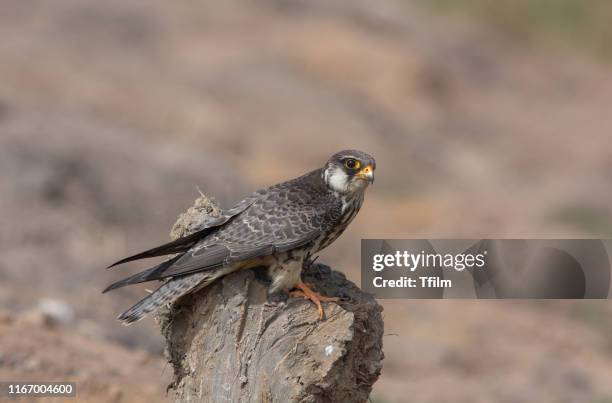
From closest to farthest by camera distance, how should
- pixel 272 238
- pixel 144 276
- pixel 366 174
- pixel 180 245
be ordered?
pixel 144 276 → pixel 272 238 → pixel 180 245 → pixel 366 174

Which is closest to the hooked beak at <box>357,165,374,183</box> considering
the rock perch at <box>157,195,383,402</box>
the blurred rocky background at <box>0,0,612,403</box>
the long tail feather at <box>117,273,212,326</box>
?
the rock perch at <box>157,195,383,402</box>

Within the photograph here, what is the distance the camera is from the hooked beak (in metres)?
6.39

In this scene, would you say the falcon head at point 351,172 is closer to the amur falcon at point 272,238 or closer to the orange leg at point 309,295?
the amur falcon at point 272,238

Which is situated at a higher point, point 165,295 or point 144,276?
point 144,276

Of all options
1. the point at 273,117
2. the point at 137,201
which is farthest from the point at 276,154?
the point at 137,201

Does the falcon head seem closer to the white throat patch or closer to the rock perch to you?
the white throat patch

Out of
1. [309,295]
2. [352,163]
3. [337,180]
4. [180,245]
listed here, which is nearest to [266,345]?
[309,295]

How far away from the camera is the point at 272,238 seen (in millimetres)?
6062

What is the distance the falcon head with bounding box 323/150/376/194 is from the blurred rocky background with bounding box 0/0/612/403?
3.52 metres

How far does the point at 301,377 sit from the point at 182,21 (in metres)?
22.9

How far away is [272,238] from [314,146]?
1508 cm

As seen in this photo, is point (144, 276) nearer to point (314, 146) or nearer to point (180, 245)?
point (180, 245)

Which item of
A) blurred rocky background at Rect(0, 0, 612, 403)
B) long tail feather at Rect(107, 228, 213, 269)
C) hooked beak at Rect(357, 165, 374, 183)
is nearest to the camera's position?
long tail feather at Rect(107, 228, 213, 269)

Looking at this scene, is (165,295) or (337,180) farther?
(337,180)
